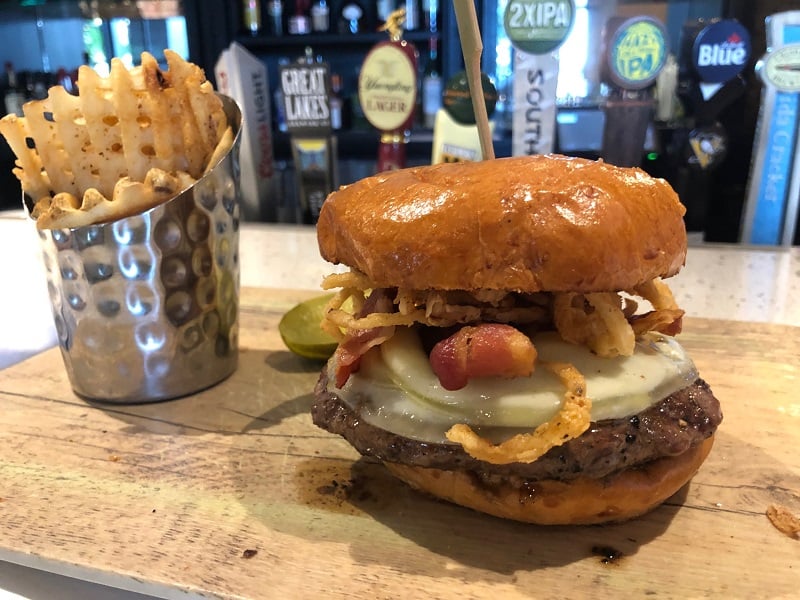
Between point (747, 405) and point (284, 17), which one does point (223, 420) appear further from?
point (284, 17)

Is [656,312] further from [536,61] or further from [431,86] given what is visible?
[431,86]

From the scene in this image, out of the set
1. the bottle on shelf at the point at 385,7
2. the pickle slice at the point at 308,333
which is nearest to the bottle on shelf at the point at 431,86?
the bottle on shelf at the point at 385,7

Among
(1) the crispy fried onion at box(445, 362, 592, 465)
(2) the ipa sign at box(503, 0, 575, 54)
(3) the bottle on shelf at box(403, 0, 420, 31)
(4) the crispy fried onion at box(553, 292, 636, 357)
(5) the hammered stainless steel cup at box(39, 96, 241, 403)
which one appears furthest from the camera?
(3) the bottle on shelf at box(403, 0, 420, 31)

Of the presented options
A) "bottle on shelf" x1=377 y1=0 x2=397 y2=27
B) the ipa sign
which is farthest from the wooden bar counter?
"bottle on shelf" x1=377 y1=0 x2=397 y2=27

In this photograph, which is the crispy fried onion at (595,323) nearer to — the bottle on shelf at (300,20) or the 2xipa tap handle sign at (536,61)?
the 2xipa tap handle sign at (536,61)

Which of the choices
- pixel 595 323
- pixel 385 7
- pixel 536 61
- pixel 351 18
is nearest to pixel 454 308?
pixel 595 323

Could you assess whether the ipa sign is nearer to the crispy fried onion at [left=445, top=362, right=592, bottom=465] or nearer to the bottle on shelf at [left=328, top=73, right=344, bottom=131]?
the crispy fried onion at [left=445, top=362, right=592, bottom=465]
